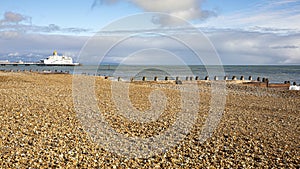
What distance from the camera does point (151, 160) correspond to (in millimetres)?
6977

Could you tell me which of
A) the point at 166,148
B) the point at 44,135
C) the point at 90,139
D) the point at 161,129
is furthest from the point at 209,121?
the point at 44,135

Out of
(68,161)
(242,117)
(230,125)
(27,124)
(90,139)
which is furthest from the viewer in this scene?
(242,117)

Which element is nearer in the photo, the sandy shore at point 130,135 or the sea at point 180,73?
the sandy shore at point 130,135

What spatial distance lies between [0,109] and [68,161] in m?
5.72

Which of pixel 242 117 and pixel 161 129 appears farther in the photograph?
pixel 242 117

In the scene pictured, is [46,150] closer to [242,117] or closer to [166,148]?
[166,148]

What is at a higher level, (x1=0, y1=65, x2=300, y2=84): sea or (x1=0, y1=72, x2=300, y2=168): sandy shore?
(x1=0, y1=65, x2=300, y2=84): sea

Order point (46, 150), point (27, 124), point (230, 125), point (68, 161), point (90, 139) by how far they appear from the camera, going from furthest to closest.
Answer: point (230, 125), point (27, 124), point (90, 139), point (46, 150), point (68, 161)

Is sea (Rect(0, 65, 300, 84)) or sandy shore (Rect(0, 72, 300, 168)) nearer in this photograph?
A: sandy shore (Rect(0, 72, 300, 168))

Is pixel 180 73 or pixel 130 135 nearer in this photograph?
pixel 130 135

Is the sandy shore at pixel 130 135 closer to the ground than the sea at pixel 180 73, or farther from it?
closer to the ground

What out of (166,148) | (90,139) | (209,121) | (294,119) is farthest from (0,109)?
(294,119)

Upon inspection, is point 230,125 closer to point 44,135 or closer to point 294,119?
point 294,119

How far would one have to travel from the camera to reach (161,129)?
983cm
